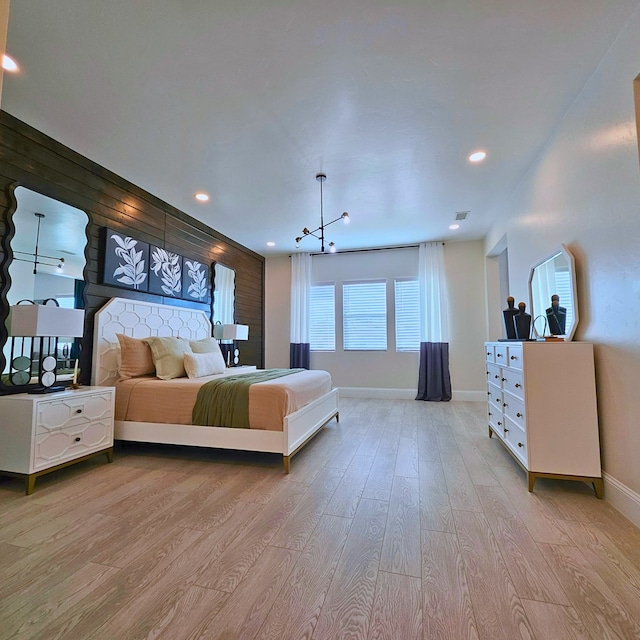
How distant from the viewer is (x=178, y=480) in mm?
2537

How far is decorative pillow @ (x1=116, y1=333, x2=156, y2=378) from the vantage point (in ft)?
11.0

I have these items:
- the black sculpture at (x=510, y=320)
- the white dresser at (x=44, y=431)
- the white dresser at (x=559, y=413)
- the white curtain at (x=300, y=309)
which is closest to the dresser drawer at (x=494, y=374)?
the black sculpture at (x=510, y=320)

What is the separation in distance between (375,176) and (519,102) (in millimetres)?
1393

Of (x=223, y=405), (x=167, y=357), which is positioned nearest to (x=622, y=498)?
(x=223, y=405)

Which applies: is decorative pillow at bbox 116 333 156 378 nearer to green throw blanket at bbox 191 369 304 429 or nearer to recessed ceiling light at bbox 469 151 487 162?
green throw blanket at bbox 191 369 304 429

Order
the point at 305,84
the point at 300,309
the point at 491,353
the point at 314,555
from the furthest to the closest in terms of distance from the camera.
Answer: the point at 300,309, the point at 491,353, the point at 305,84, the point at 314,555

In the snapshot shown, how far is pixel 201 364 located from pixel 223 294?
204cm

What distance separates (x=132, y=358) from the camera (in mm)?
3377

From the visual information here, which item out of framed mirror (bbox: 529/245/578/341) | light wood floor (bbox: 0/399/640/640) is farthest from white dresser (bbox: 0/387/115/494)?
framed mirror (bbox: 529/245/578/341)

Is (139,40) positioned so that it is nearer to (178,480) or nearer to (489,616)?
(178,480)

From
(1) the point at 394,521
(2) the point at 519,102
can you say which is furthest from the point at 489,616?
(2) the point at 519,102

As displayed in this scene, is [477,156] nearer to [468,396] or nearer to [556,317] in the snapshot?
[556,317]

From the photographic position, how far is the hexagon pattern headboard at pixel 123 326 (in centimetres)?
326

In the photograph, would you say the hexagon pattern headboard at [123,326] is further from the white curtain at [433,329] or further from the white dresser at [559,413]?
the white curtain at [433,329]
